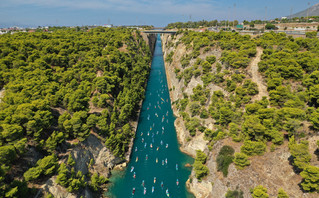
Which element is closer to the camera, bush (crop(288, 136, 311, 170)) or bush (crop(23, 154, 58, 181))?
bush (crop(288, 136, 311, 170))

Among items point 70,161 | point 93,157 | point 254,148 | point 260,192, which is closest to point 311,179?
point 260,192

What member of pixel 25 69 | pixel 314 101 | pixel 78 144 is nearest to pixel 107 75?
pixel 25 69

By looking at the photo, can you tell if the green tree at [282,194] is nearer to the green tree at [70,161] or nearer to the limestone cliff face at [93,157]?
the limestone cliff face at [93,157]

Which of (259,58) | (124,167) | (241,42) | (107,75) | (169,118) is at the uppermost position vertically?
(241,42)

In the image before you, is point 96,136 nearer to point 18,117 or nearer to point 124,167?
point 124,167

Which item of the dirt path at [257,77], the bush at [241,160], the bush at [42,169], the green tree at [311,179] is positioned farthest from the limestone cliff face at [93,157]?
the dirt path at [257,77]

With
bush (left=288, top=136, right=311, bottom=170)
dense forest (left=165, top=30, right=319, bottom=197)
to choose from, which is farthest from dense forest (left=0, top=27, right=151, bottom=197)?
bush (left=288, top=136, right=311, bottom=170)

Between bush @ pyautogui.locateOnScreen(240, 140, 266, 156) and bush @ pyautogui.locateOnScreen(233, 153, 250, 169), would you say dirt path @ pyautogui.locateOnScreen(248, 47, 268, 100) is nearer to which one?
bush @ pyautogui.locateOnScreen(240, 140, 266, 156)
